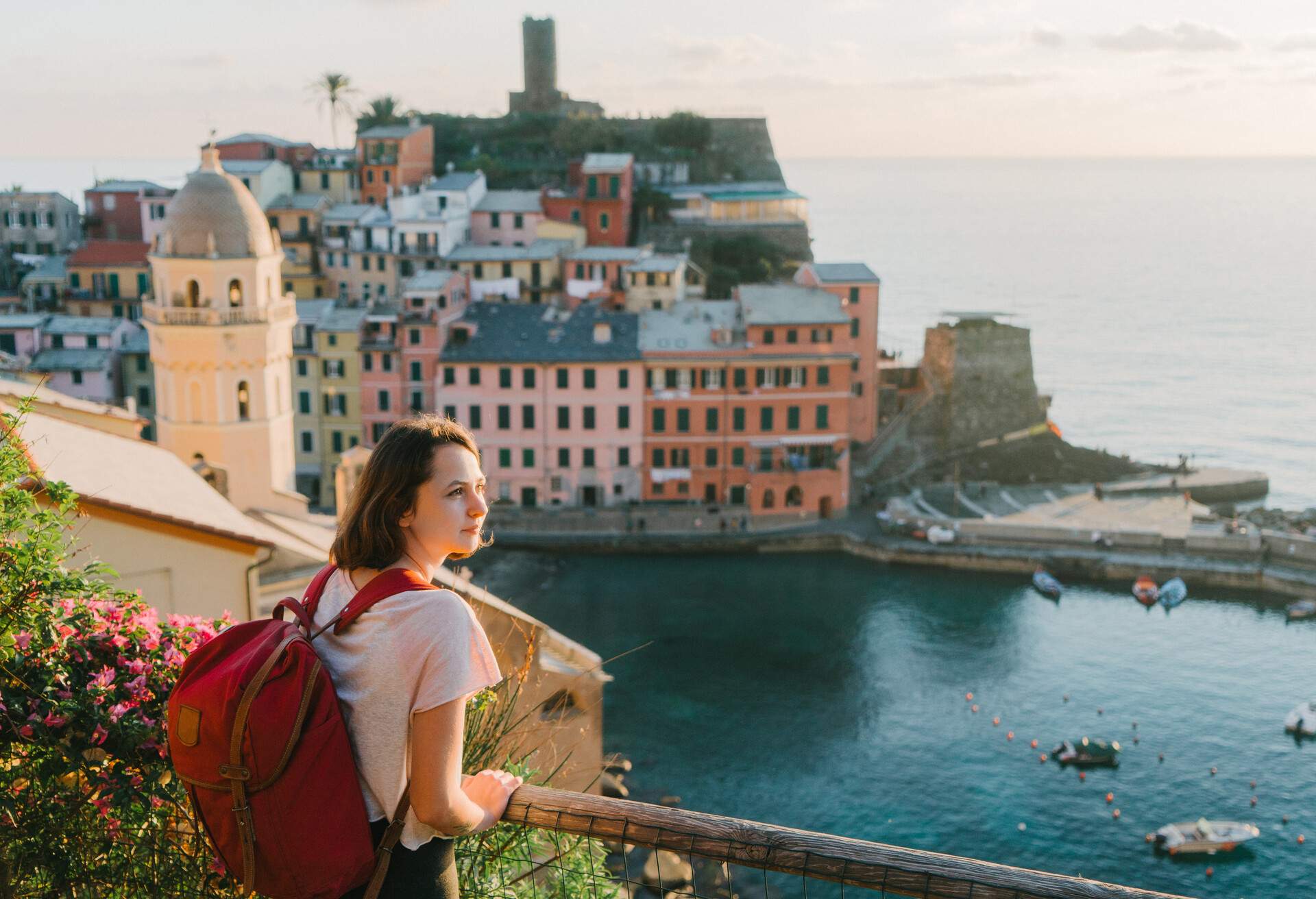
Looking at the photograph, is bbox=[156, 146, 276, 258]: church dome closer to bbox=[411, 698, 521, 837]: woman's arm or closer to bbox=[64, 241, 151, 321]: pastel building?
bbox=[411, 698, 521, 837]: woman's arm

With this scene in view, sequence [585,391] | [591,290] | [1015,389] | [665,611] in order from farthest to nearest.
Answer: [1015,389] < [591,290] < [585,391] < [665,611]

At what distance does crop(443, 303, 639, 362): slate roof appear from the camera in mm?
37625

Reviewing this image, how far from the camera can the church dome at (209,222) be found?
63.2 feet

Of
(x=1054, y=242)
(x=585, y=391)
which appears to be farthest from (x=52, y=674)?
(x=1054, y=242)

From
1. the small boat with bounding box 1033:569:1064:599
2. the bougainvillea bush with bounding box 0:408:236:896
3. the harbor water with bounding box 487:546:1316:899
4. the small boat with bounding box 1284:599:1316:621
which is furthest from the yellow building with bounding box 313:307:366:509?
the bougainvillea bush with bounding box 0:408:236:896

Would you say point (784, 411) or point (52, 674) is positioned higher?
point (52, 674)

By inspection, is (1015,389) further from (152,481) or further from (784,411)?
(152,481)

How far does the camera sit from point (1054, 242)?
159375mm

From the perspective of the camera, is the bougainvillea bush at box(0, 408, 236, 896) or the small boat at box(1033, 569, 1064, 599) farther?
the small boat at box(1033, 569, 1064, 599)

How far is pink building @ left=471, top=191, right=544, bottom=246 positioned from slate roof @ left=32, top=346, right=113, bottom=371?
513 inches

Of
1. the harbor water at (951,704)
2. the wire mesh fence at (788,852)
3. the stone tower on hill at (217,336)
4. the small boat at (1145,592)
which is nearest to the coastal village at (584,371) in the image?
the stone tower on hill at (217,336)

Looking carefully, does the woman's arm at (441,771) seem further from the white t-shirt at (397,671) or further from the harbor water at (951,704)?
the harbor water at (951,704)

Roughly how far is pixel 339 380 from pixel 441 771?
1474 inches

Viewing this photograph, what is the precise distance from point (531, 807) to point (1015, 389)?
44838mm
